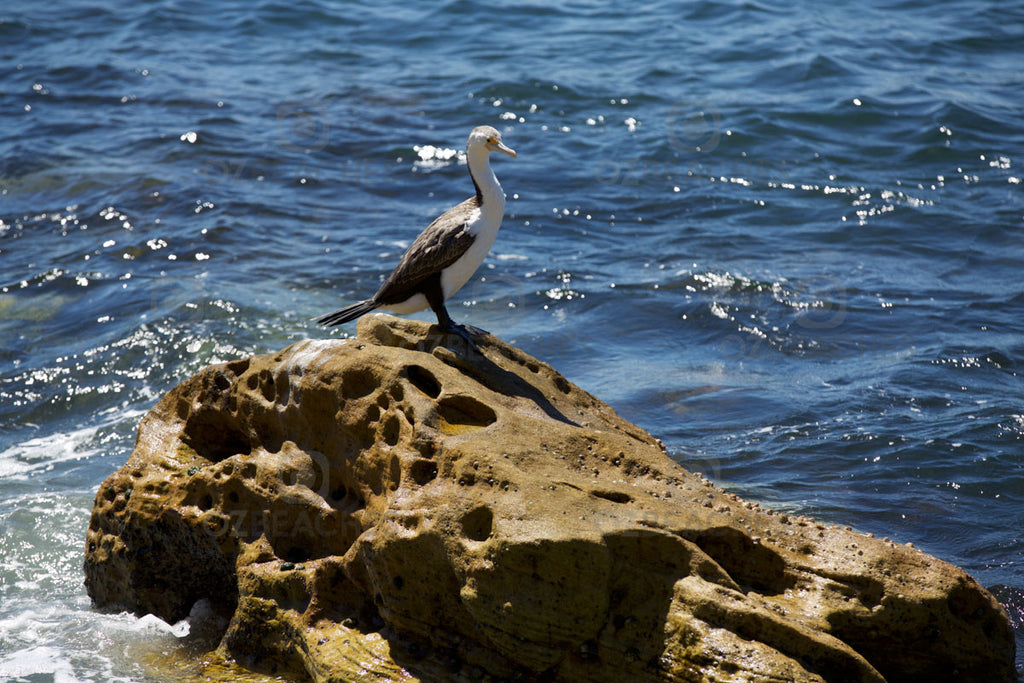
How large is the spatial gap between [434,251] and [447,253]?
71mm

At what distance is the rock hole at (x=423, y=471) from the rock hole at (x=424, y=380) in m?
0.42

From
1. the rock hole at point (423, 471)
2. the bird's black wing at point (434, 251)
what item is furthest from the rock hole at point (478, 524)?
the bird's black wing at point (434, 251)

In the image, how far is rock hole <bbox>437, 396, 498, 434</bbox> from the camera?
457 centimetres

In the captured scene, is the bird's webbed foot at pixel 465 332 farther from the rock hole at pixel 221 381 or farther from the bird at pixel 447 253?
the rock hole at pixel 221 381

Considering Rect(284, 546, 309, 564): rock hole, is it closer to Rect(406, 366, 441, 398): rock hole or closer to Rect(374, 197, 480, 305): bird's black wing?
Rect(406, 366, 441, 398): rock hole

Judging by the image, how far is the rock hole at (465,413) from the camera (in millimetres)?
4570

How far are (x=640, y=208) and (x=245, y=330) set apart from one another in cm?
483

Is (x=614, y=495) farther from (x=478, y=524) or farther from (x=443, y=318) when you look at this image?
(x=443, y=318)

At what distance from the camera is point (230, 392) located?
510cm

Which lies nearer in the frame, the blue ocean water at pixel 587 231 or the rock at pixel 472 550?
the rock at pixel 472 550

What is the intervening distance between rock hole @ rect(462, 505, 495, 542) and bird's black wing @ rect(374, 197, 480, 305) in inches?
77.2

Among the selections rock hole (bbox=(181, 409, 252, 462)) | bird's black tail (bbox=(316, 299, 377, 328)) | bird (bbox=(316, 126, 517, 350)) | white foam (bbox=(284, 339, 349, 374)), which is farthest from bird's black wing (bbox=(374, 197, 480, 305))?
rock hole (bbox=(181, 409, 252, 462))

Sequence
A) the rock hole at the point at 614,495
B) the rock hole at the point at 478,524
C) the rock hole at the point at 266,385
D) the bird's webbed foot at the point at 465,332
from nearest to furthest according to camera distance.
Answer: the rock hole at the point at 478,524 < the rock hole at the point at 614,495 < the rock hole at the point at 266,385 < the bird's webbed foot at the point at 465,332

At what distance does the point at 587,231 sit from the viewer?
36.7ft
